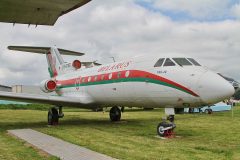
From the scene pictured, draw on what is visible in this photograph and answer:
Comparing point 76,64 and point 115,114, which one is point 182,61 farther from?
point 76,64

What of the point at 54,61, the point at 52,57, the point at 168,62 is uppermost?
the point at 52,57

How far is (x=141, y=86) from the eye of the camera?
556 inches

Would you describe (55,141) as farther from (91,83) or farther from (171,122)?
(91,83)

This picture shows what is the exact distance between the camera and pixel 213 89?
11.3m

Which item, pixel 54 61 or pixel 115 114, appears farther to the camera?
pixel 54 61

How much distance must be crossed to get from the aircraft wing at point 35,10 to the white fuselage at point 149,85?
5463 millimetres

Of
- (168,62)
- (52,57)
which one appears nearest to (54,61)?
(52,57)

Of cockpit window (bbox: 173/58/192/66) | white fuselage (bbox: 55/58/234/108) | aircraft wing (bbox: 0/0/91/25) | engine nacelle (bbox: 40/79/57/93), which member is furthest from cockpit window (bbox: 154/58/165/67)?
engine nacelle (bbox: 40/79/57/93)

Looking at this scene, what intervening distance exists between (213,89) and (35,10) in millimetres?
6427

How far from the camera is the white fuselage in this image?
11.6m

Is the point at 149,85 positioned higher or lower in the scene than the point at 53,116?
higher

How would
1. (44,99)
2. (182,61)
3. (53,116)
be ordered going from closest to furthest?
(182,61), (44,99), (53,116)

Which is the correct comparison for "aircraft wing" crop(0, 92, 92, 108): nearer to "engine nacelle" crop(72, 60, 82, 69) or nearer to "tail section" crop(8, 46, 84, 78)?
"engine nacelle" crop(72, 60, 82, 69)

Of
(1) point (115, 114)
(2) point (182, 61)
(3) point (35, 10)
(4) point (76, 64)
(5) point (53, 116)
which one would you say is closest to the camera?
(3) point (35, 10)
